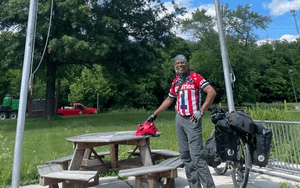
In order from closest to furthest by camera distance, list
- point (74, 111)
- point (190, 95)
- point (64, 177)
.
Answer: point (64, 177) → point (190, 95) → point (74, 111)

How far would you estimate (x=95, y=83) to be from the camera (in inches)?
1666

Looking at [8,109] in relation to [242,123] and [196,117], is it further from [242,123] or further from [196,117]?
[242,123]

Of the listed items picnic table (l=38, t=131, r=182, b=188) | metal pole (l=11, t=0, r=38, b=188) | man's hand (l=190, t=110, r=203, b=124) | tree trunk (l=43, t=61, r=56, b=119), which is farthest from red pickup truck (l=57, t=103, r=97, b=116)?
man's hand (l=190, t=110, r=203, b=124)

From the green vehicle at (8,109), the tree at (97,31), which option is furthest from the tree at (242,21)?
the green vehicle at (8,109)

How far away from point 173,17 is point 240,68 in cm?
2083

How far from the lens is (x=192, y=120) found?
11.1ft

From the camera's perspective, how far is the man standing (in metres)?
3.45

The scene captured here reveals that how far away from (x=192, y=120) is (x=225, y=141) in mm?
811

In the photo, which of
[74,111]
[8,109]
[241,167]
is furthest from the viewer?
[74,111]

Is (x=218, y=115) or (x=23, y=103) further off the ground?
(x=23, y=103)

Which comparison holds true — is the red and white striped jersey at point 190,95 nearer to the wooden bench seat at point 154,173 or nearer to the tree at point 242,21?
the wooden bench seat at point 154,173

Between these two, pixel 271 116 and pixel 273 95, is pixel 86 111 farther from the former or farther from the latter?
pixel 273 95

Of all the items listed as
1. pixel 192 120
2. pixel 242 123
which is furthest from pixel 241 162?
pixel 192 120

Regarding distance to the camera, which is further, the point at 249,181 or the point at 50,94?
the point at 50,94
